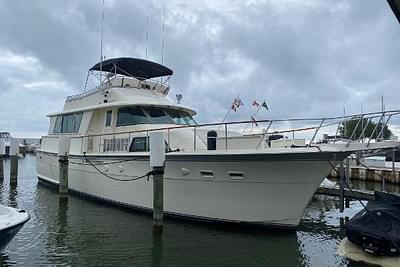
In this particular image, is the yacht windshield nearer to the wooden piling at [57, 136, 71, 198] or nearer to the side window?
the wooden piling at [57, 136, 71, 198]

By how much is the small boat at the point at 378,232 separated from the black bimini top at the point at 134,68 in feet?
32.8

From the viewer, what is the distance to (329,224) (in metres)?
11.2

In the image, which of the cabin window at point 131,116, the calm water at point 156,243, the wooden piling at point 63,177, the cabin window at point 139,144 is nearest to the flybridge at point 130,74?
the cabin window at point 131,116

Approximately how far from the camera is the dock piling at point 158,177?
30.5 ft

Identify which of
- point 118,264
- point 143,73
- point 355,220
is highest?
point 143,73

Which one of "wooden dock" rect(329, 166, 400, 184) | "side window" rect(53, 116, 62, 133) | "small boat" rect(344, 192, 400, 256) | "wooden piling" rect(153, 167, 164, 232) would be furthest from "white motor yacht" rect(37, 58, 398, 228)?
"wooden dock" rect(329, 166, 400, 184)

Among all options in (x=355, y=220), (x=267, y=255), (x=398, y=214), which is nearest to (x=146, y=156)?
(x=267, y=255)

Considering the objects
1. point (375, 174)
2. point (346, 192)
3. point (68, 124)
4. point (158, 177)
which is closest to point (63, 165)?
point (68, 124)

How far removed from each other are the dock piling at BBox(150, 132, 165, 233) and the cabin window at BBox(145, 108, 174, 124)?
333 cm

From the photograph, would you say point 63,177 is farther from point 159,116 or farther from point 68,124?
point 159,116

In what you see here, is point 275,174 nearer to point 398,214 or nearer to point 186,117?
point 398,214

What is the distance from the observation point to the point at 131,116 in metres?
12.9

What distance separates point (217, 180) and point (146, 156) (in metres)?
2.38

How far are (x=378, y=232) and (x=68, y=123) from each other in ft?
42.7
